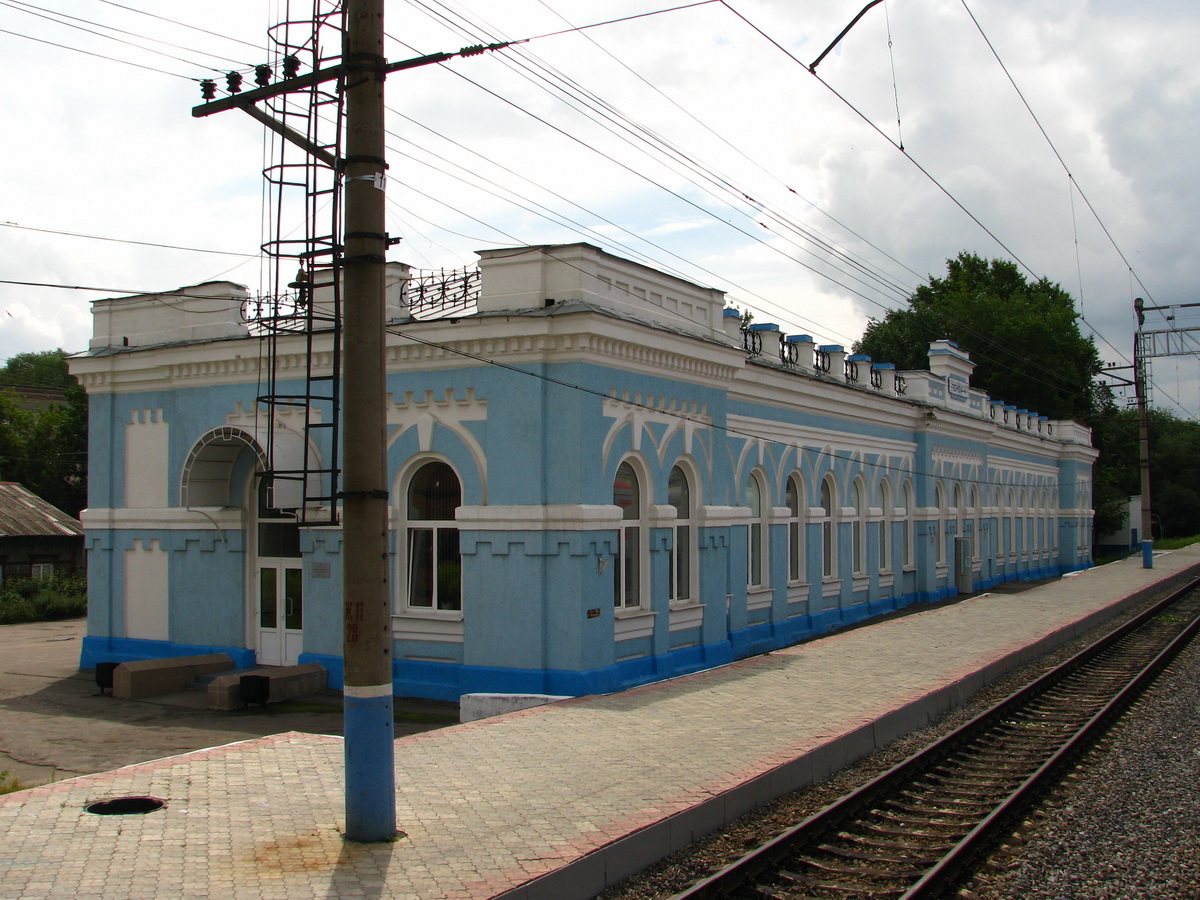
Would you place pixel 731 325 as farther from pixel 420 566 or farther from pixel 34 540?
pixel 34 540

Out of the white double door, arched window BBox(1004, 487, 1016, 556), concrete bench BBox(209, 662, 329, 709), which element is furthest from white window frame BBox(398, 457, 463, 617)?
arched window BBox(1004, 487, 1016, 556)

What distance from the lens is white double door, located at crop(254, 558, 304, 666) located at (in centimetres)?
1606

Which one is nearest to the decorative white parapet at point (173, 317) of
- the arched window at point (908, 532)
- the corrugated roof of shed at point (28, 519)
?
the corrugated roof of shed at point (28, 519)

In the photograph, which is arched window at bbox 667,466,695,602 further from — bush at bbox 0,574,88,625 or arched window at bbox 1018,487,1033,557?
arched window at bbox 1018,487,1033,557

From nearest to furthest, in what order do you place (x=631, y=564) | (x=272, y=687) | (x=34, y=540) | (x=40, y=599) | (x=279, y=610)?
(x=272, y=687)
(x=631, y=564)
(x=279, y=610)
(x=40, y=599)
(x=34, y=540)

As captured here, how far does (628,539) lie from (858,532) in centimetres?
1003

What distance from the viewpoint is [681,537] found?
622 inches

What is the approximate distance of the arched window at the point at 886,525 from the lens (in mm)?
24281

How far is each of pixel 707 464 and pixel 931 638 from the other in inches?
227

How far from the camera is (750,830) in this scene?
26.9ft

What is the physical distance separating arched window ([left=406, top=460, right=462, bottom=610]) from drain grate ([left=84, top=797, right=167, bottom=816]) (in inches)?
254

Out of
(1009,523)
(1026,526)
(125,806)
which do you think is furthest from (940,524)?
(125,806)

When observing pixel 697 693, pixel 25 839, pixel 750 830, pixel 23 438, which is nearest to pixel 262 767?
pixel 25 839

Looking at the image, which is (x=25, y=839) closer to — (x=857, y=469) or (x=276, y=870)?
(x=276, y=870)
